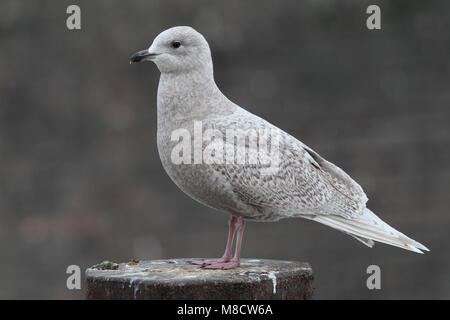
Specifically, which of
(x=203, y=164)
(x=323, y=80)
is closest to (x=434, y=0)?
(x=323, y=80)

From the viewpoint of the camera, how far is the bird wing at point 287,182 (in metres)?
4.97

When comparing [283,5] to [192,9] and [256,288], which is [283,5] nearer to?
[192,9]

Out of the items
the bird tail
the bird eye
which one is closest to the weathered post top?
the bird tail

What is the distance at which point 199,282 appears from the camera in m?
4.54

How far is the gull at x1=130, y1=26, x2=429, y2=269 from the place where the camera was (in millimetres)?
4914

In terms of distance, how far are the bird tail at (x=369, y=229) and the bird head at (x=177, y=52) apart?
1.25 metres

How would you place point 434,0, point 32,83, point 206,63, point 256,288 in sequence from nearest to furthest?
1. point 256,288
2. point 206,63
3. point 32,83
4. point 434,0

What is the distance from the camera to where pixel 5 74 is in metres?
10.2

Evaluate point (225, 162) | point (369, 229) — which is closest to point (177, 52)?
point (225, 162)

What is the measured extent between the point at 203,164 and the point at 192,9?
591 centimetres

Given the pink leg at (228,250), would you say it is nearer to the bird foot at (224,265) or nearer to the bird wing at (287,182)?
the bird foot at (224,265)

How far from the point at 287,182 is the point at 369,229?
606mm

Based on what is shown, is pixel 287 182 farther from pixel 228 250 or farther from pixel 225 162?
pixel 228 250

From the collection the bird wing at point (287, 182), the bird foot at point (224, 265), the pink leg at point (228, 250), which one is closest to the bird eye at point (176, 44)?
the bird wing at point (287, 182)
